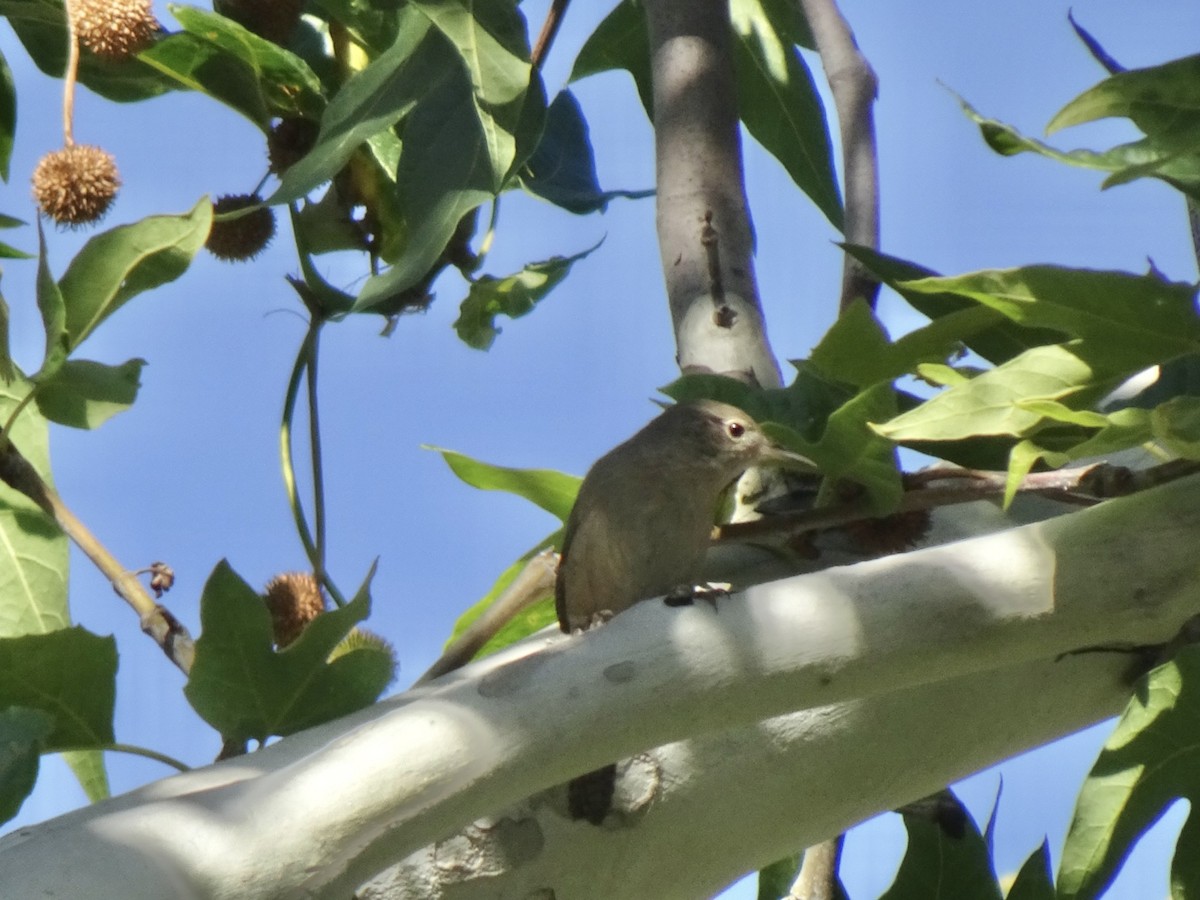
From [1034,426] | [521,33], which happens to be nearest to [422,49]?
[521,33]

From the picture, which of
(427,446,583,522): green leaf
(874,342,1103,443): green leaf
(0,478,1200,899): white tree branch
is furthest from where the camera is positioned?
(427,446,583,522): green leaf

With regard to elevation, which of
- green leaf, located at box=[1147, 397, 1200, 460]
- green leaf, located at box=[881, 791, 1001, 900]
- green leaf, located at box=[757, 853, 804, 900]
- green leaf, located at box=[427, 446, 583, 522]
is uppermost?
green leaf, located at box=[427, 446, 583, 522]

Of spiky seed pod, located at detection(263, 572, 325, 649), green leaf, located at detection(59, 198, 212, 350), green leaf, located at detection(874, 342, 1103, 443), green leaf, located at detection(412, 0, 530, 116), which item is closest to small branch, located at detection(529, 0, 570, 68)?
green leaf, located at detection(412, 0, 530, 116)

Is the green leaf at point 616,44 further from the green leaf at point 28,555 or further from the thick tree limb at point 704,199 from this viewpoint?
the green leaf at point 28,555

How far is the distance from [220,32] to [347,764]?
1550 millimetres

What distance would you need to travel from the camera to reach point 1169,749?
150cm

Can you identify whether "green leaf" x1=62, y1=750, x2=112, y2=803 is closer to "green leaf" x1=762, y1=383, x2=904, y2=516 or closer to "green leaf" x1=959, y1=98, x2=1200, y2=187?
"green leaf" x1=762, y1=383, x2=904, y2=516

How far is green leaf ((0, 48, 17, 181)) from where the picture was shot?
96.3 inches

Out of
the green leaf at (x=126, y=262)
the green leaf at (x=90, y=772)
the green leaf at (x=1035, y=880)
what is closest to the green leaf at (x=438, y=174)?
the green leaf at (x=126, y=262)

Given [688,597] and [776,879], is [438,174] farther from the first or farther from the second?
[776,879]

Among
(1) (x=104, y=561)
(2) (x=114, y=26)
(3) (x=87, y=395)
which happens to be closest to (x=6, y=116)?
(2) (x=114, y=26)

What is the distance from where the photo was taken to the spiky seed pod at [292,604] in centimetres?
206

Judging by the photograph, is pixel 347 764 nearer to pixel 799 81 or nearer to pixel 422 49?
pixel 422 49

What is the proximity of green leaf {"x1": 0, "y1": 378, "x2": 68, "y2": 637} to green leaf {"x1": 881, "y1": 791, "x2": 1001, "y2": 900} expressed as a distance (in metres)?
1.19
